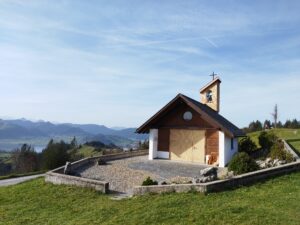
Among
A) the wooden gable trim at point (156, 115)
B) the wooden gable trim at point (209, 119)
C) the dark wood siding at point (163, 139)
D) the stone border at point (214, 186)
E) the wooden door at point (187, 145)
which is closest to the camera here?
the stone border at point (214, 186)

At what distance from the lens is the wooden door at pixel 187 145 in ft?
87.6

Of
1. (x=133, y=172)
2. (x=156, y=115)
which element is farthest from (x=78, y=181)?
(x=156, y=115)

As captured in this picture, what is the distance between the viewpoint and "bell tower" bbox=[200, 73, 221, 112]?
1246 inches

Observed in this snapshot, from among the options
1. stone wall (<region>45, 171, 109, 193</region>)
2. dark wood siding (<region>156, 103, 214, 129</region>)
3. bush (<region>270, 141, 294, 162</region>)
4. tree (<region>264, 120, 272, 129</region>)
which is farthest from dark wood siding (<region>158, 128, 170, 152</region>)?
tree (<region>264, 120, 272, 129</region>)

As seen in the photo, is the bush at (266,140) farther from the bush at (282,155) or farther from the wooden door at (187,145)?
the bush at (282,155)

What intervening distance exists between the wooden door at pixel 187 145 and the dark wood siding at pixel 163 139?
360 mm

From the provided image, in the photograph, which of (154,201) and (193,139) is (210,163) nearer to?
(193,139)

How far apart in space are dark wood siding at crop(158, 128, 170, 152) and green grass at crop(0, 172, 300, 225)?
12500 mm

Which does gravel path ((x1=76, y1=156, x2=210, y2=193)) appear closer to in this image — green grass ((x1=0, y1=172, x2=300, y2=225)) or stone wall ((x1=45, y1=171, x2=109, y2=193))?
stone wall ((x1=45, y1=171, x2=109, y2=193))

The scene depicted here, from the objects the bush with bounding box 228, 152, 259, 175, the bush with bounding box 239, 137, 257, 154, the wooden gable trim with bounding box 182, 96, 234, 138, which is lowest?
the bush with bounding box 228, 152, 259, 175

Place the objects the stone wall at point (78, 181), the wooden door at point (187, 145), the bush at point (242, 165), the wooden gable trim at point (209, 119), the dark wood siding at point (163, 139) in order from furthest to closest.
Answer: the dark wood siding at point (163, 139)
the wooden door at point (187, 145)
the wooden gable trim at point (209, 119)
the bush at point (242, 165)
the stone wall at point (78, 181)

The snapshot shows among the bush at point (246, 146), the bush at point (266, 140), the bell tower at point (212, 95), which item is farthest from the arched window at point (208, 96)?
the bush at point (266, 140)

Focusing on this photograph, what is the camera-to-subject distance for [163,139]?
28.5 meters

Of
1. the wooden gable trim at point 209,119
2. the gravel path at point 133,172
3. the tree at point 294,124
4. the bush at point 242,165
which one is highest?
the tree at point 294,124
